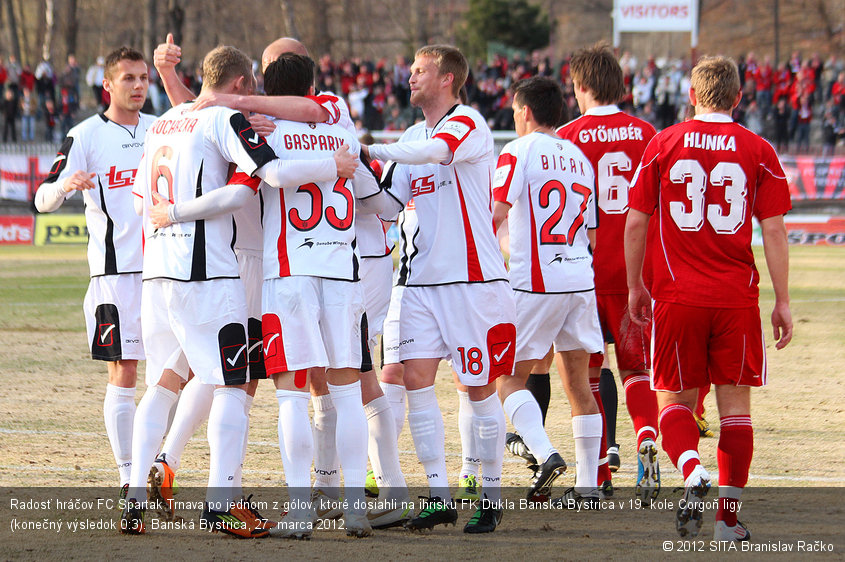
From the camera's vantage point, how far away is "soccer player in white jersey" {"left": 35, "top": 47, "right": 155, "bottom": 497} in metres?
5.96

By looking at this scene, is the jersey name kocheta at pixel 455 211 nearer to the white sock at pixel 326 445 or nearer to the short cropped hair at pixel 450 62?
the short cropped hair at pixel 450 62

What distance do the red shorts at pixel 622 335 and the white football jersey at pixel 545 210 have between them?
0.53 m

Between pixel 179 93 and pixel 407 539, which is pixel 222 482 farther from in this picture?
pixel 179 93

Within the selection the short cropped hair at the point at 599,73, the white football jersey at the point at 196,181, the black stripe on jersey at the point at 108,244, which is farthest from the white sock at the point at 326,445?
the short cropped hair at the point at 599,73

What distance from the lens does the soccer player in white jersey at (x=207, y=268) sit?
518 centimetres

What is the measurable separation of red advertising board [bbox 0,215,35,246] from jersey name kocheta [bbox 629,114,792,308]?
23751 millimetres

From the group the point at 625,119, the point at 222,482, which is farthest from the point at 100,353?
the point at 625,119

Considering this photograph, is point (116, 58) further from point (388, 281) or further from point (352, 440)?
point (352, 440)

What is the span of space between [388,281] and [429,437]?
1100mm

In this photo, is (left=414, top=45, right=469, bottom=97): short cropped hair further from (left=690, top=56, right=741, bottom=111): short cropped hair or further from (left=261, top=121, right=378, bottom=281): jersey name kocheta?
(left=690, top=56, right=741, bottom=111): short cropped hair

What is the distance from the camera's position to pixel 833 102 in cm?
3155

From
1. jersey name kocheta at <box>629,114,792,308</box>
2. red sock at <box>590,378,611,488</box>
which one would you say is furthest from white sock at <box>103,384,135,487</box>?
jersey name kocheta at <box>629,114,792,308</box>

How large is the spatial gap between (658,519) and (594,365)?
4.03 feet

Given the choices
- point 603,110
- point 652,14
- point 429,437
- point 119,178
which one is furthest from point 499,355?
point 652,14
